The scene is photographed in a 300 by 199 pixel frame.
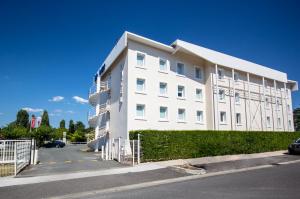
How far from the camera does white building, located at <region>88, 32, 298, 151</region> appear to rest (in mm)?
24625

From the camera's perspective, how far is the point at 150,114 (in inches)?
969

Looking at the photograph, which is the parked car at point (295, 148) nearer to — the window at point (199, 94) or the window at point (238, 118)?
the window at point (238, 118)

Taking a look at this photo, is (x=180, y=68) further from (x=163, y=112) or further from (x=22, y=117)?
(x=22, y=117)

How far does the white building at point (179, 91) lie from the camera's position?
24625 millimetres

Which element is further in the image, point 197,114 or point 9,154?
point 197,114

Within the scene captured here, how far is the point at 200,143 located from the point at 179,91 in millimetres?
9254

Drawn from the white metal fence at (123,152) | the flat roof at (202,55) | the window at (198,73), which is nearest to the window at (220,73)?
the flat roof at (202,55)

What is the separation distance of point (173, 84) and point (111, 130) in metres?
8.99

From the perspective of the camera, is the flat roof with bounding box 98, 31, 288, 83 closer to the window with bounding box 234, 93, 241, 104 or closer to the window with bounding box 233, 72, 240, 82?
the window with bounding box 233, 72, 240, 82

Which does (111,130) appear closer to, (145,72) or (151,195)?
(145,72)

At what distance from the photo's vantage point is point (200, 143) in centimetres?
1988

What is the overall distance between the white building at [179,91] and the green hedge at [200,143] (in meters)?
5.06

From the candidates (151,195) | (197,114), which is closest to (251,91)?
(197,114)

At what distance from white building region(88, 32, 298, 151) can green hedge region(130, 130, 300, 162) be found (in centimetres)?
506
